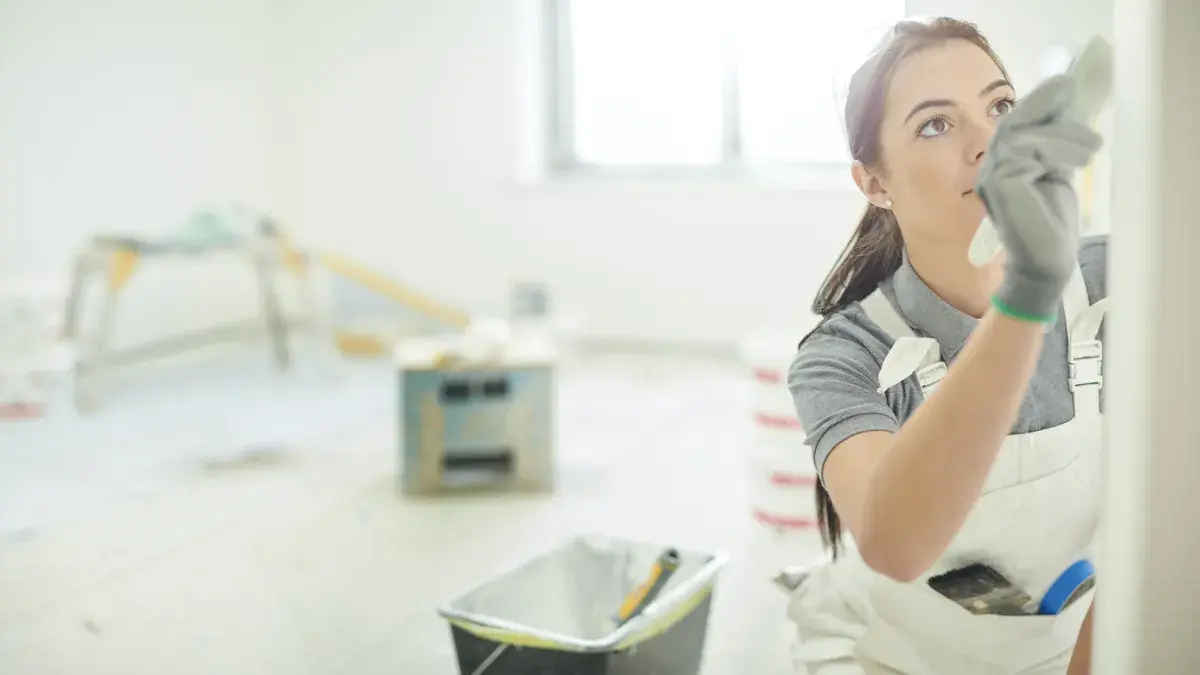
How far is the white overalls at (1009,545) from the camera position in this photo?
62 cm

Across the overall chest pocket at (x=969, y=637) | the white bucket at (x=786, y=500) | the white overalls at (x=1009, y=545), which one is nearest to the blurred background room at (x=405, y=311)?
the white bucket at (x=786, y=500)

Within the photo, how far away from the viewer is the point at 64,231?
2635 mm

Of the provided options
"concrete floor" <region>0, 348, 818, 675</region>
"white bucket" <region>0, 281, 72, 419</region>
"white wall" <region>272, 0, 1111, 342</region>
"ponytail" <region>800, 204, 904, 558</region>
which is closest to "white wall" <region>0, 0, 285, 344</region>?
"white wall" <region>272, 0, 1111, 342</region>

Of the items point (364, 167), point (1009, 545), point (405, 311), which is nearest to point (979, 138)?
point (1009, 545)

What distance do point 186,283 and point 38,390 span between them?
32.0 inches

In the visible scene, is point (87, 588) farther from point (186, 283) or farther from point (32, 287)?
point (186, 283)

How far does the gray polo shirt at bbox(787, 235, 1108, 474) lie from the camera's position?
2.00ft

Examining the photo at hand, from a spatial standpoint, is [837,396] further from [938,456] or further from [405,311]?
[405,311]

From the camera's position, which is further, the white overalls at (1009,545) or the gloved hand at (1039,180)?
the white overalls at (1009,545)

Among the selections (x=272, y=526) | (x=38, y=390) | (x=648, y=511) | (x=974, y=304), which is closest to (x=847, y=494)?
(x=974, y=304)

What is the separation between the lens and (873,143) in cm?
63

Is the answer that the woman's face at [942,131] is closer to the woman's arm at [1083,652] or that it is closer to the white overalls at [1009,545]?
the white overalls at [1009,545]

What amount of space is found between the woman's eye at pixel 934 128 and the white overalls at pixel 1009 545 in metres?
0.11

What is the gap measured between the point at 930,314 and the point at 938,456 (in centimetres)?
10
